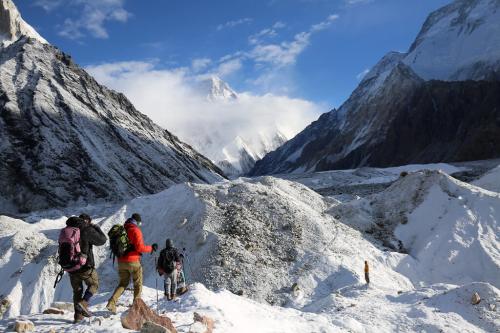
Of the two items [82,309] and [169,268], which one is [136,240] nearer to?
[82,309]

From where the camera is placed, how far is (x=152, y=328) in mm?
8609

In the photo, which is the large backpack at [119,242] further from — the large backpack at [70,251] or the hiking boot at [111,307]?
the hiking boot at [111,307]

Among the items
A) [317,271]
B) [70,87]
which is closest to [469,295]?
[317,271]

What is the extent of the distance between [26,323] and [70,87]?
264 ft

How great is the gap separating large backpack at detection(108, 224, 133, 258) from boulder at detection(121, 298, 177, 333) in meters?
1.07

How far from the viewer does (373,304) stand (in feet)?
50.4

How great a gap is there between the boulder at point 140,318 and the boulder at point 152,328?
548mm

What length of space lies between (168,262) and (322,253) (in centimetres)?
1111

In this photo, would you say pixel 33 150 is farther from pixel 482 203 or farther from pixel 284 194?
pixel 482 203

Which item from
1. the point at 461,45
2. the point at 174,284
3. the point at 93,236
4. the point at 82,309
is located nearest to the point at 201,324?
the point at 82,309

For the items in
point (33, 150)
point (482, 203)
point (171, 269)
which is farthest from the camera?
point (33, 150)

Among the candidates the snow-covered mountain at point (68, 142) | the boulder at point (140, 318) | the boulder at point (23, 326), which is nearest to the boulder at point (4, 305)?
the boulder at point (23, 326)

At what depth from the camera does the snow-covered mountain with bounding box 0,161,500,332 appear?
14492 millimetres

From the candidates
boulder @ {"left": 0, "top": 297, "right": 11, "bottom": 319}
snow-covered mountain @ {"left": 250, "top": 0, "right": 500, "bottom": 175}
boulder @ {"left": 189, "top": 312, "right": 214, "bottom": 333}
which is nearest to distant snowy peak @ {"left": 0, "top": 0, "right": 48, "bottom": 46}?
snow-covered mountain @ {"left": 250, "top": 0, "right": 500, "bottom": 175}
